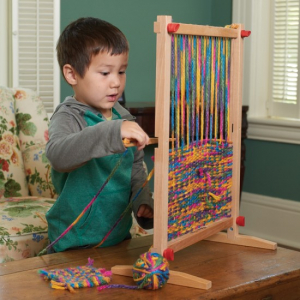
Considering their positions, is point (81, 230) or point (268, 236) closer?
point (81, 230)

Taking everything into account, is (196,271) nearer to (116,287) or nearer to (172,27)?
(116,287)

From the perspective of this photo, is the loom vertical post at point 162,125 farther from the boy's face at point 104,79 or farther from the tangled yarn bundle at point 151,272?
the boy's face at point 104,79

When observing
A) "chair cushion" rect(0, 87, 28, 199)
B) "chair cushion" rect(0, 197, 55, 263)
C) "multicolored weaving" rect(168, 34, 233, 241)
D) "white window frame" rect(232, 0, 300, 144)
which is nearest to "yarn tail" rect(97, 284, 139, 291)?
"multicolored weaving" rect(168, 34, 233, 241)

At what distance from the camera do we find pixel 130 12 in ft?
11.2

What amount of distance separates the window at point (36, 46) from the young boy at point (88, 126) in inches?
54.2

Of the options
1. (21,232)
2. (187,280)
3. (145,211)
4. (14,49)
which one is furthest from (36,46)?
(187,280)

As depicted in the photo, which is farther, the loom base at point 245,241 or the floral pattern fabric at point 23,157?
Result: the floral pattern fabric at point 23,157

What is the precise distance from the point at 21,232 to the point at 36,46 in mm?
1248

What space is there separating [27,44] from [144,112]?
0.67 m

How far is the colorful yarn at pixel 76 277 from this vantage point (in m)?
1.25

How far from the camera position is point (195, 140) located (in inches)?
59.4

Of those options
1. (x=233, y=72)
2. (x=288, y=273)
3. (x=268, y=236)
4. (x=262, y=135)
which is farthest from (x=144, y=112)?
(x=288, y=273)

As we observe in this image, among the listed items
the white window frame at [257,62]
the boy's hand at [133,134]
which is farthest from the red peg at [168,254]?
the white window frame at [257,62]

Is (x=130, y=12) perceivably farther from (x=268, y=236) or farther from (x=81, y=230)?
(x=81, y=230)
